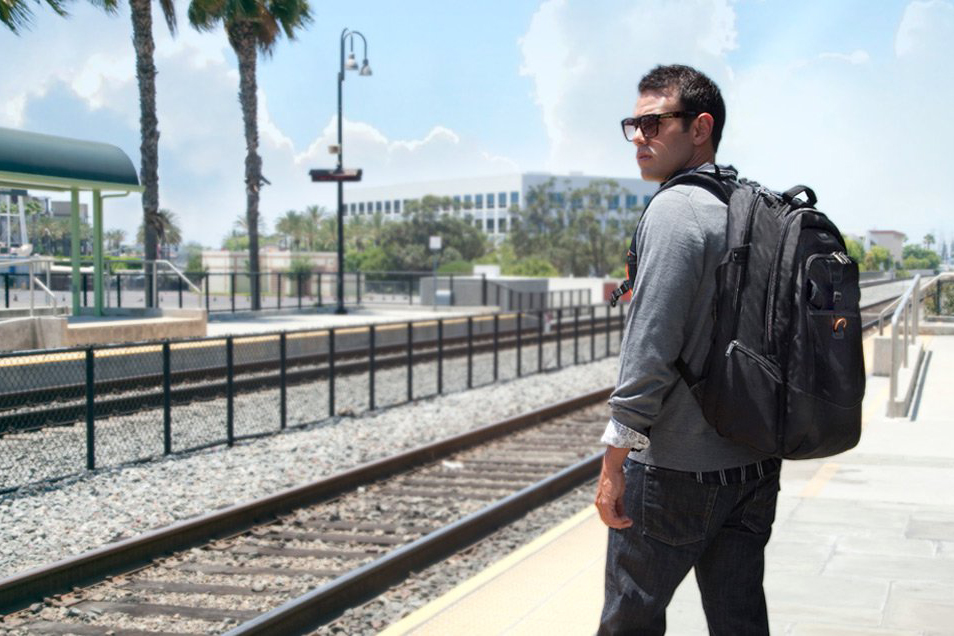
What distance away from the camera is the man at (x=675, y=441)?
271 cm

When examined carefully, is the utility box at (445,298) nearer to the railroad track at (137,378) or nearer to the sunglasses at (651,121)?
the railroad track at (137,378)

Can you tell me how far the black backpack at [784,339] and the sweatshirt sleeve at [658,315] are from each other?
94 mm

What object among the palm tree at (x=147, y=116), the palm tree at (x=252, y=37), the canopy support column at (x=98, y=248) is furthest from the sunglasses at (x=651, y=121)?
the palm tree at (x=252, y=37)

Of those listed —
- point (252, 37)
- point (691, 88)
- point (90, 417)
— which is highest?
point (252, 37)

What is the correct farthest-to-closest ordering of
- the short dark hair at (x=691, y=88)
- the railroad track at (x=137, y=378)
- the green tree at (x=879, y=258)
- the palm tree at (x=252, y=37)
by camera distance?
the palm tree at (x=252, y=37) → the green tree at (x=879, y=258) → the railroad track at (x=137, y=378) → the short dark hair at (x=691, y=88)

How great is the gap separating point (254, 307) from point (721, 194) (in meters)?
27.9

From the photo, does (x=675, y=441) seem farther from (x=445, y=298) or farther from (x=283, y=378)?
(x=445, y=298)

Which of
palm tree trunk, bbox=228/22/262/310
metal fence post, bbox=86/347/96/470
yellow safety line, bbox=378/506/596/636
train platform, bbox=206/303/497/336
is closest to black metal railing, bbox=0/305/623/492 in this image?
metal fence post, bbox=86/347/96/470

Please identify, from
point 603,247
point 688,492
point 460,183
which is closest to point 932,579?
point 688,492

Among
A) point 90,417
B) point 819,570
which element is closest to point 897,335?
point 819,570

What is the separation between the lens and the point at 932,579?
5.46 metres

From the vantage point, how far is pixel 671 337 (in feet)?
8.86

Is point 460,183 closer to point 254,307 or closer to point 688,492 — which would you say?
point 254,307

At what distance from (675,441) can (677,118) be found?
0.86m
